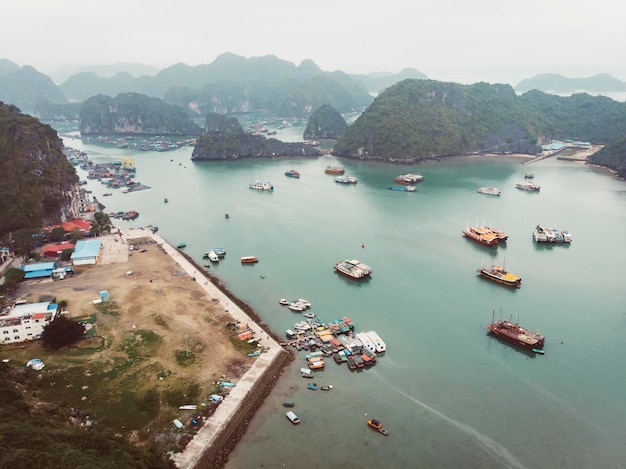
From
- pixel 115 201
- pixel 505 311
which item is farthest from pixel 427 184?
pixel 115 201

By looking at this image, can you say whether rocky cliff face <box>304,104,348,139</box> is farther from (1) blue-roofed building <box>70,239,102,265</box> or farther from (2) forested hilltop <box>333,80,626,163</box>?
(1) blue-roofed building <box>70,239,102,265</box>

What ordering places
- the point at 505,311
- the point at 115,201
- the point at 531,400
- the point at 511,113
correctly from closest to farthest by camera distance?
the point at 531,400, the point at 505,311, the point at 115,201, the point at 511,113

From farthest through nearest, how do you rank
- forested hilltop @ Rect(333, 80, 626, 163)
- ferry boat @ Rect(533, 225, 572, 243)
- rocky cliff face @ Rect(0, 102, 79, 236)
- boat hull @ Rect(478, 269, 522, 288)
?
1. forested hilltop @ Rect(333, 80, 626, 163)
2. ferry boat @ Rect(533, 225, 572, 243)
3. rocky cliff face @ Rect(0, 102, 79, 236)
4. boat hull @ Rect(478, 269, 522, 288)

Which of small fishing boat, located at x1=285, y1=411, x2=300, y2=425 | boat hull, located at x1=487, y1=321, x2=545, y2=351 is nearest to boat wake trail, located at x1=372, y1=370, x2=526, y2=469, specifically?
small fishing boat, located at x1=285, y1=411, x2=300, y2=425

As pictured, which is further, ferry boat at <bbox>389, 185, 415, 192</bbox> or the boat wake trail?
ferry boat at <bbox>389, 185, 415, 192</bbox>

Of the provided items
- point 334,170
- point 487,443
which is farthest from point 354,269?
point 334,170

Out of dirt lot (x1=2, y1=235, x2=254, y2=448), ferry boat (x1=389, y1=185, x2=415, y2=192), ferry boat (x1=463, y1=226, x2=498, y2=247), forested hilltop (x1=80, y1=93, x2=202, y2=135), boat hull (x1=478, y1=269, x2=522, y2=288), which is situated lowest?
dirt lot (x1=2, y1=235, x2=254, y2=448)

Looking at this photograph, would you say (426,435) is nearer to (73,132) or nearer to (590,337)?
(590,337)
